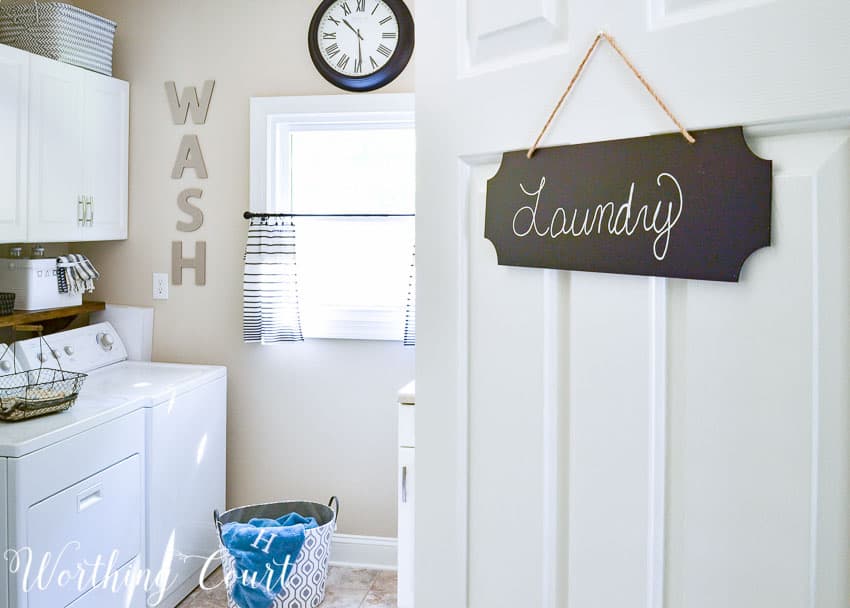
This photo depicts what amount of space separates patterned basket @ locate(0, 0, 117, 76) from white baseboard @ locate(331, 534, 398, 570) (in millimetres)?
2190

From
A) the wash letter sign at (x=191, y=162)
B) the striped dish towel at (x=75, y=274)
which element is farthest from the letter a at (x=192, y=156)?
the striped dish towel at (x=75, y=274)

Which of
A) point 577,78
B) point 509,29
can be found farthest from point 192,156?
point 577,78

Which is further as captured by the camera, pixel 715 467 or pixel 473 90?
pixel 473 90

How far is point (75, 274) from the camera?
10.1ft

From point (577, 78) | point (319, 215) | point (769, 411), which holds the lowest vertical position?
point (769, 411)

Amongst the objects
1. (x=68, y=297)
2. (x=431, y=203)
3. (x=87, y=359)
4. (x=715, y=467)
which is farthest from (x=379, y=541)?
(x=715, y=467)

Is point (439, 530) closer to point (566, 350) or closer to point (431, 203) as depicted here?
point (566, 350)

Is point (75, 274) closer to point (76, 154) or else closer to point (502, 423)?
point (76, 154)

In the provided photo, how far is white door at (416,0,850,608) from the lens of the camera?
60 cm

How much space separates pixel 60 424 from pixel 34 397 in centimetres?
15

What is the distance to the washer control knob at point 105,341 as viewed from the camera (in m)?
3.15

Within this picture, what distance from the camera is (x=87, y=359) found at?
9.94 ft

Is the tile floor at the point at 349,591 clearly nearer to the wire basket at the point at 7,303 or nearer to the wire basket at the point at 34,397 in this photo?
the wire basket at the point at 34,397

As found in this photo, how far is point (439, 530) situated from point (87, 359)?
249 cm
